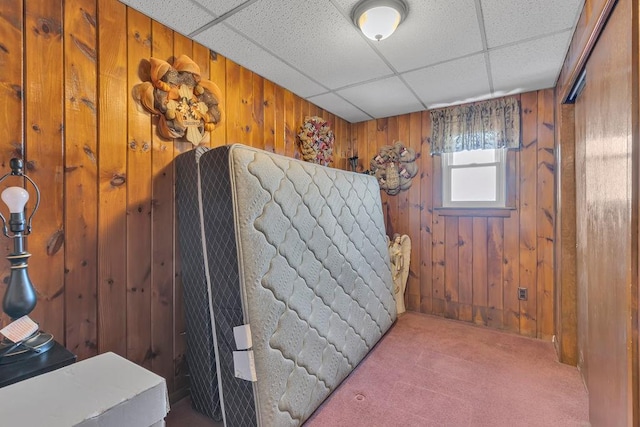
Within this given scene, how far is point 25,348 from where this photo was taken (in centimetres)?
106

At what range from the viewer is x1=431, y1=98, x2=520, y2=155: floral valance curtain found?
108 inches

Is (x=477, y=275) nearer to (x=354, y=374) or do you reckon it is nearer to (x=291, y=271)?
(x=354, y=374)

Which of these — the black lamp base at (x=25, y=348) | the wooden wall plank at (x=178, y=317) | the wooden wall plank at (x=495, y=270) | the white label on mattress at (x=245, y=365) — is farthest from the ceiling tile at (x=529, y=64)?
the black lamp base at (x=25, y=348)

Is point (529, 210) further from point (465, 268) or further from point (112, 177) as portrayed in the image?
point (112, 177)

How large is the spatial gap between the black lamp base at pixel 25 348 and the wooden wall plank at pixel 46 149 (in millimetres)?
259

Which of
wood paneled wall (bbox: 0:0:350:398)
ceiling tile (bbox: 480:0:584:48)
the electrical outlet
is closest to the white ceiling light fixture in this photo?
ceiling tile (bbox: 480:0:584:48)

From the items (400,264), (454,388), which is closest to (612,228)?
(454,388)

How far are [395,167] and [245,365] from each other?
8.82ft

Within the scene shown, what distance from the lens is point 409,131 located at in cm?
333

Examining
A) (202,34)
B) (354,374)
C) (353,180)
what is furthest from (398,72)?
(354,374)

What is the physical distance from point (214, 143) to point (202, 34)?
2.21ft

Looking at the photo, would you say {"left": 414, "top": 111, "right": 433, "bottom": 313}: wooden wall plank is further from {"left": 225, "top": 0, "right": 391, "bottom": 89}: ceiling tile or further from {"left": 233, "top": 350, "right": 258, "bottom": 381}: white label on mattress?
{"left": 233, "top": 350, "right": 258, "bottom": 381}: white label on mattress

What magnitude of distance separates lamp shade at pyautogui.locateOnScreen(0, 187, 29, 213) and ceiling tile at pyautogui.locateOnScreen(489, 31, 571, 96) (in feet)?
8.89

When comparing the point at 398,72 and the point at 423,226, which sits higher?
Answer: the point at 398,72
